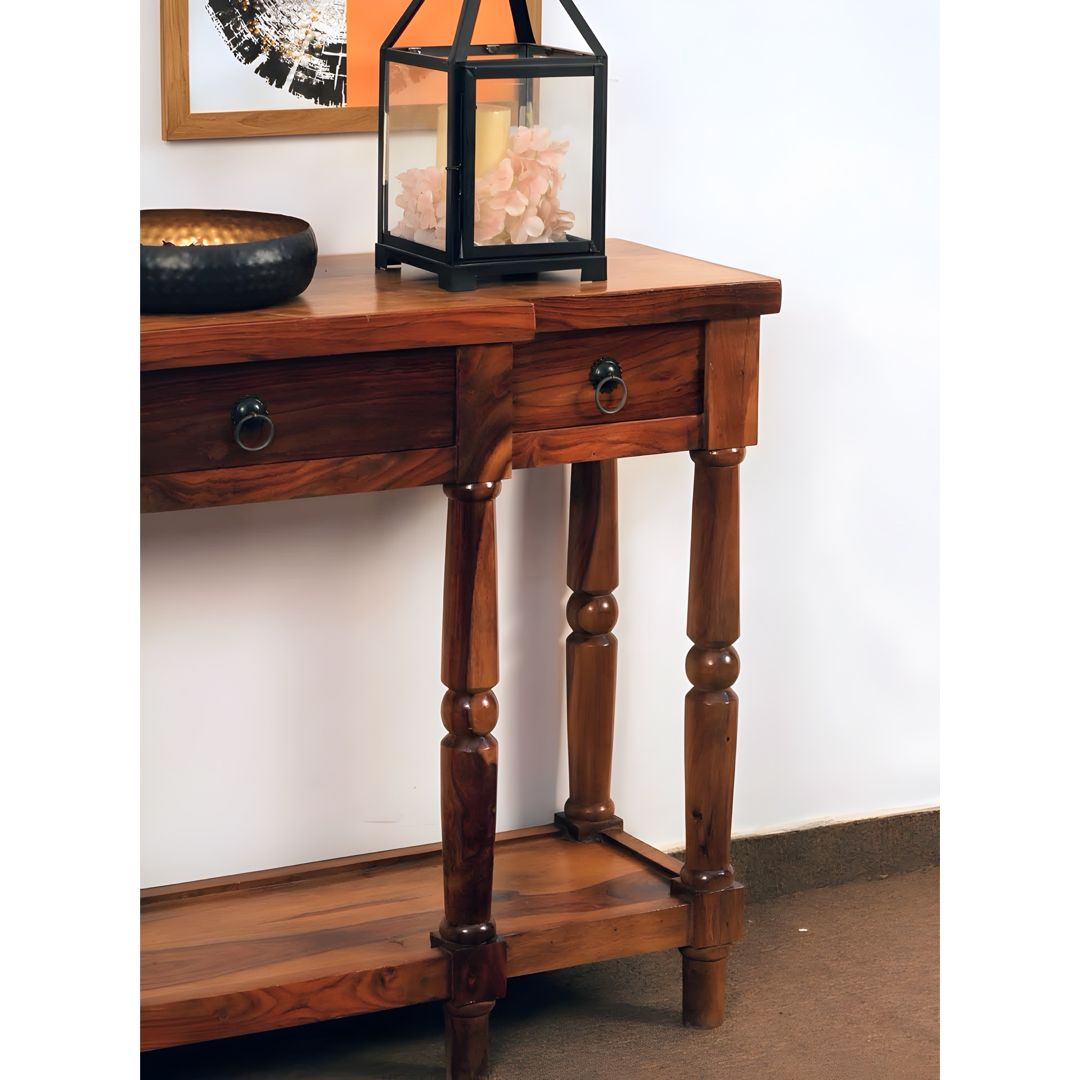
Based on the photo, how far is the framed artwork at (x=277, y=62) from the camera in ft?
6.15

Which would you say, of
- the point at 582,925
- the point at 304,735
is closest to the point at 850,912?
the point at 582,925

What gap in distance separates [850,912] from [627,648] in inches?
24.5

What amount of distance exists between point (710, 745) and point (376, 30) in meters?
1.10

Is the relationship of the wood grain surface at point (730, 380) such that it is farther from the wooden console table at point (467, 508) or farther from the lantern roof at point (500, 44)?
the lantern roof at point (500, 44)

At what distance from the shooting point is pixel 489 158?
69.7 inches

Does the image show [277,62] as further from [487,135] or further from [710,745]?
[710,745]

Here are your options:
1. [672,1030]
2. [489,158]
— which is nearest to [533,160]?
[489,158]

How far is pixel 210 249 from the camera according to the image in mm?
1561

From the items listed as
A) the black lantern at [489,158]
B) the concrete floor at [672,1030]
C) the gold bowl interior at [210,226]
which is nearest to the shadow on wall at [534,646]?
the concrete floor at [672,1030]

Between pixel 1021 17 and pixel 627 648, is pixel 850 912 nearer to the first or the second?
pixel 627 648

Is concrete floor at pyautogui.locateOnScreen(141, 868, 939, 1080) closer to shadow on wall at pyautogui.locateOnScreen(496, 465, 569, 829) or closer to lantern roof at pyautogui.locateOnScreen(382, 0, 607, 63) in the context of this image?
shadow on wall at pyautogui.locateOnScreen(496, 465, 569, 829)

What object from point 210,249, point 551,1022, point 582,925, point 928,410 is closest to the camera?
point 210,249

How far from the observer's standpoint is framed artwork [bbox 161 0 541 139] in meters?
1.88

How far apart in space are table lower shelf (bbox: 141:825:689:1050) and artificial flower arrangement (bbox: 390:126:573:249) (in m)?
0.90
